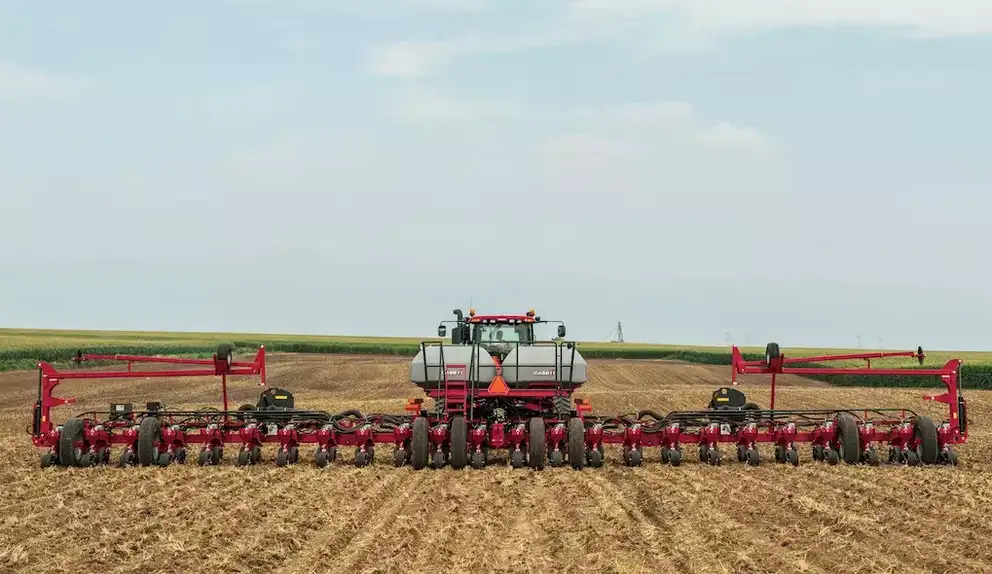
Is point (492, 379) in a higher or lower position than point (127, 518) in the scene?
higher

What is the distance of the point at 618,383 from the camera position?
4722 cm

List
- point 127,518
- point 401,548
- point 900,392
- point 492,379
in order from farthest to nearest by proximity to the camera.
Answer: point 900,392
point 492,379
point 127,518
point 401,548

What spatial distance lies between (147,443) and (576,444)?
686cm

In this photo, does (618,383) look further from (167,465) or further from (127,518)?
(127,518)

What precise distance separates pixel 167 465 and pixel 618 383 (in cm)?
3234

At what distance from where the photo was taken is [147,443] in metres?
16.7

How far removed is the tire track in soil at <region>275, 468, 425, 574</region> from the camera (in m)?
9.88

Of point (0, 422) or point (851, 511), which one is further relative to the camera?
point (0, 422)

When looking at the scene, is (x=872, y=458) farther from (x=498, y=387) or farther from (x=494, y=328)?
(x=494, y=328)

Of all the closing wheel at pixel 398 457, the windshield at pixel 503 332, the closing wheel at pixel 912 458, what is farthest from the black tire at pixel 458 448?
the closing wheel at pixel 912 458

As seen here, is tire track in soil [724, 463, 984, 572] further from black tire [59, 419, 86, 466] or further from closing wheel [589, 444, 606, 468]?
black tire [59, 419, 86, 466]

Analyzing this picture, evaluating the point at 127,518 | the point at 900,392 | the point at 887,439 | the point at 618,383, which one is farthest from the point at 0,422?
the point at 900,392

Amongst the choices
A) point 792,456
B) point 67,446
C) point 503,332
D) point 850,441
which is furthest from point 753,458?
point 67,446

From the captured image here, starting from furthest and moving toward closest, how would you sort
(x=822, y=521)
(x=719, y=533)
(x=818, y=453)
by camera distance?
1. (x=818, y=453)
2. (x=822, y=521)
3. (x=719, y=533)
